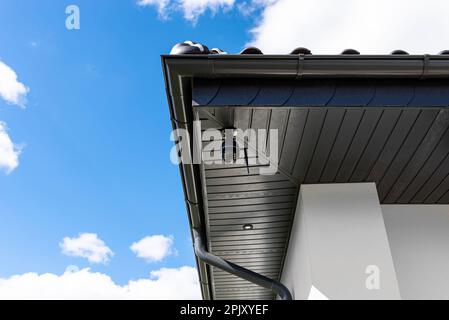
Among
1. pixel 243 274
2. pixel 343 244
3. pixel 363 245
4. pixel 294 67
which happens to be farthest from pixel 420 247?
pixel 294 67

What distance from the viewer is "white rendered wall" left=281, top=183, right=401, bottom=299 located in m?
2.47

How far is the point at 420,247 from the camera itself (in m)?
3.03

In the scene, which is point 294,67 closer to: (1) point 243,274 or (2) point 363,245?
(2) point 363,245

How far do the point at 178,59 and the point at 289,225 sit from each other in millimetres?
1960

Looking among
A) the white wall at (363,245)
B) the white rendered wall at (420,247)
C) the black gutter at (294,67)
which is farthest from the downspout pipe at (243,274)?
the black gutter at (294,67)

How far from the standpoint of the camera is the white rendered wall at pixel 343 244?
2.47 metres

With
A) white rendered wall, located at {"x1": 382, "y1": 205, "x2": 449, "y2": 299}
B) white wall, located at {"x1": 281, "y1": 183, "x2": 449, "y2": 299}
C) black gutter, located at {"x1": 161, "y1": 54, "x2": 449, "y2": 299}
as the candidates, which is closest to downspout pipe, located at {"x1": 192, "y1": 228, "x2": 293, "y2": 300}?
white wall, located at {"x1": 281, "y1": 183, "x2": 449, "y2": 299}

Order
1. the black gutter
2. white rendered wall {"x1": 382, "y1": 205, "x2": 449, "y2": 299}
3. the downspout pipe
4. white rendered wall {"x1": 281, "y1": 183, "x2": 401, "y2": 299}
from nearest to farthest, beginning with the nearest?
the black gutter, white rendered wall {"x1": 281, "y1": 183, "x2": 401, "y2": 299}, white rendered wall {"x1": 382, "y1": 205, "x2": 449, "y2": 299}, the downspout pipe

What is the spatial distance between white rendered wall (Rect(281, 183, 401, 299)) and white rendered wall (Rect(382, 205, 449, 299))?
0.45m

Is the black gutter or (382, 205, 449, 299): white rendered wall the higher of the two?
the black gutter

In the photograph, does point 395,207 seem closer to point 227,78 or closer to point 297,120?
point 297,120

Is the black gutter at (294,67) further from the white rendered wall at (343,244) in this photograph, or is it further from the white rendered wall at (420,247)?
the white rendered wall at (420,247)

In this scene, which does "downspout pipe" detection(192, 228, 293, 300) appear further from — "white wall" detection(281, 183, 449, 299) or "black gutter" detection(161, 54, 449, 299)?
"black gutter" detection(161, 54, 449, 299)
